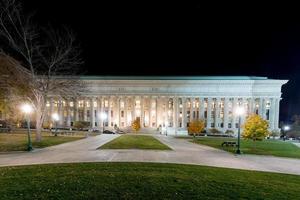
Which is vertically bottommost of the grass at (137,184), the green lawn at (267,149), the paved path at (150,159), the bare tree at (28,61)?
the green lawn at (267,149)

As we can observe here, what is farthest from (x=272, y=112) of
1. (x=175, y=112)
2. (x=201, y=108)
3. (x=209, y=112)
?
(x=175, y=112)

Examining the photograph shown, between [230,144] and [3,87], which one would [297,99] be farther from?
[3,87]

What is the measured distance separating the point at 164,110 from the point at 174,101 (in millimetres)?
5148

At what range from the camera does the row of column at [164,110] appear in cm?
10119

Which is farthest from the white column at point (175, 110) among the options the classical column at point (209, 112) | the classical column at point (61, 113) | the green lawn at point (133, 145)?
the green lawn at point (133, 145)

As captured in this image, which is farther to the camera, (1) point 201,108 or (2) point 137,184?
(1) point 201,108

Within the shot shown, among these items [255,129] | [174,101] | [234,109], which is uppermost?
[174,101]

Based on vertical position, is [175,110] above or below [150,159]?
above

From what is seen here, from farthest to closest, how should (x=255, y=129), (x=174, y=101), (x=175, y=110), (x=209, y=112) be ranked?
(x=174, y=101) < (x=209, y=112) < (x=175, y=110) < (x=255, y=129)

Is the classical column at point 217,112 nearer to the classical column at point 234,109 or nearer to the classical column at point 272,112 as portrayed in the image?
the classical column at point 234,109

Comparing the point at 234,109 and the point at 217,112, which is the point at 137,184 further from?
the point at 234,109

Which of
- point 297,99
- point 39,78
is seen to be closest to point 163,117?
point 297,99

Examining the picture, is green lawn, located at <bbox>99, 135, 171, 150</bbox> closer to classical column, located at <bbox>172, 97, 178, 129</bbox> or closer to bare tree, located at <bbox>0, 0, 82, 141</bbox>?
bare tree, located at <bbox>0, 0, 82, 141</bbox>

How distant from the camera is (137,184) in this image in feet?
35.9
